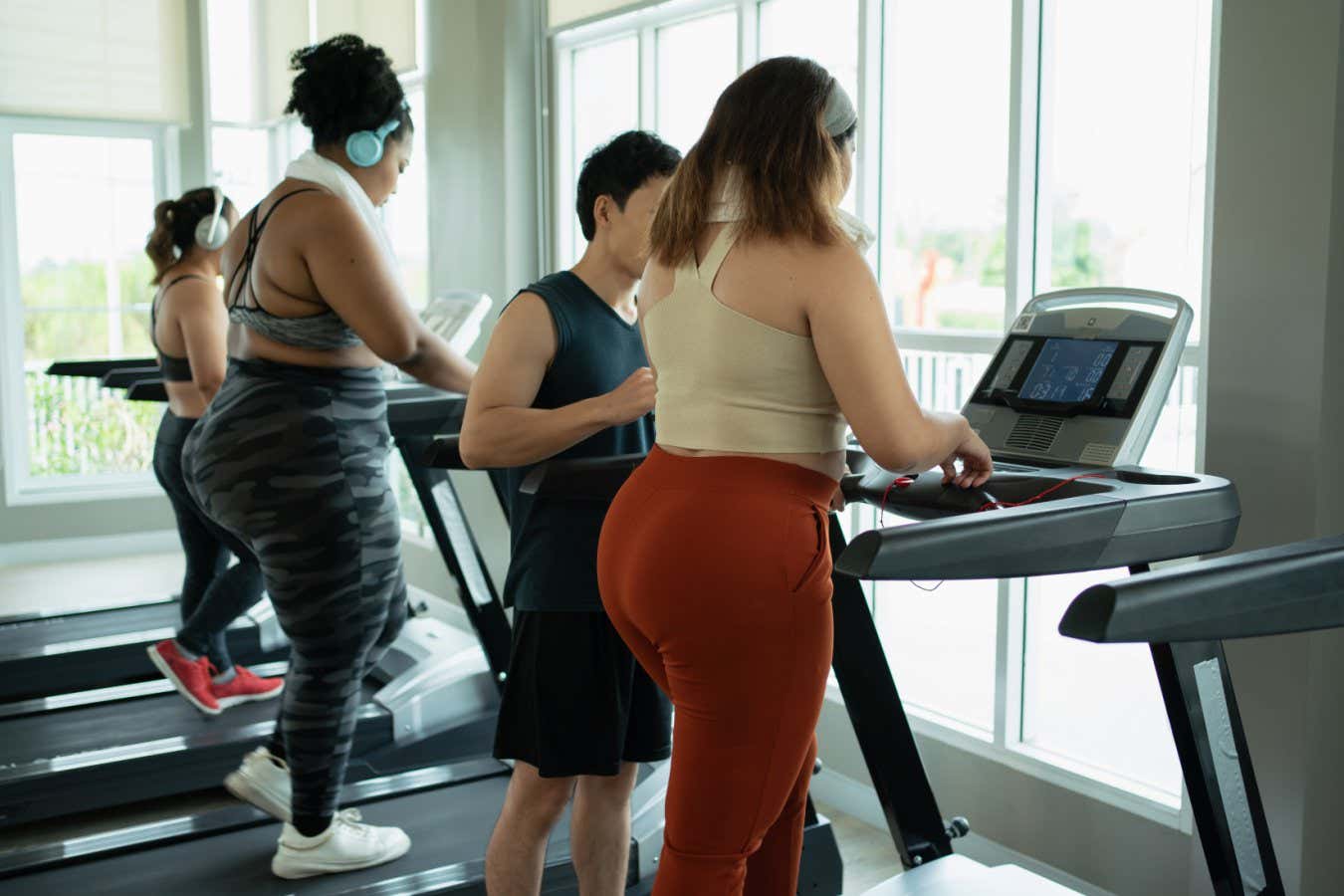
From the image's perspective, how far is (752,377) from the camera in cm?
152

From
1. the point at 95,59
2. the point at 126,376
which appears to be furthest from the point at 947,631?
the point at 95,59

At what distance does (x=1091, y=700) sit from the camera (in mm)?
2961

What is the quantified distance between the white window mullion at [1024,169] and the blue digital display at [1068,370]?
93 centimetres

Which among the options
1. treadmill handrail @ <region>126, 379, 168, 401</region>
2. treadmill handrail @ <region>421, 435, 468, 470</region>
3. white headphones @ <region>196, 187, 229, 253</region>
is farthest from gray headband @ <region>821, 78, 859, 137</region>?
treadmill handrail @ <region>126, 379, 168, 401</region>

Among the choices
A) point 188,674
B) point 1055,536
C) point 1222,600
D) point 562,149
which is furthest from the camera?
point 562,149

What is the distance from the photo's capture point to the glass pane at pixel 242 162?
729 centimetres

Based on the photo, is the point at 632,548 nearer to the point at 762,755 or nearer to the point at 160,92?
the point at 762,755

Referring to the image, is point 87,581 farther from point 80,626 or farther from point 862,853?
point 862,853

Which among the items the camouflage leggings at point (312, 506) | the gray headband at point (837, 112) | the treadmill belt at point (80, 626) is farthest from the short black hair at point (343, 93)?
the treadmill belt at point (80, 626)

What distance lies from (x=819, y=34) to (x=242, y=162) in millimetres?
4779

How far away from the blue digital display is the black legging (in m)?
2.42

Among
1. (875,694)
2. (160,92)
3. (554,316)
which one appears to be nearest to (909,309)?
(875,694)

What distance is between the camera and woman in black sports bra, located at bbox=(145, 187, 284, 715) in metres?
3.68

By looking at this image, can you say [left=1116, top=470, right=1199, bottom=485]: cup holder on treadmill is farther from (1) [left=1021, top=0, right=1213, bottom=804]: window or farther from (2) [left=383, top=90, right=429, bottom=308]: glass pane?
(2) [left=383, top=90, right=429, bottom=308]: glass pane
